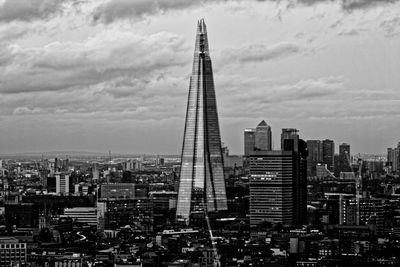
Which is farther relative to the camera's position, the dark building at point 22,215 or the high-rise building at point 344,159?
the dark building at point 22,215

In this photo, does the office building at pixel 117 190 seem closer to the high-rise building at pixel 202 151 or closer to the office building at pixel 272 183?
the office building at pixel 272 183

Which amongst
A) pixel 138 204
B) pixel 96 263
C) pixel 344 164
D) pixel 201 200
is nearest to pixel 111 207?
pixel 138 204

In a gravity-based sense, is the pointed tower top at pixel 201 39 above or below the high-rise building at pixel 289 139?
above

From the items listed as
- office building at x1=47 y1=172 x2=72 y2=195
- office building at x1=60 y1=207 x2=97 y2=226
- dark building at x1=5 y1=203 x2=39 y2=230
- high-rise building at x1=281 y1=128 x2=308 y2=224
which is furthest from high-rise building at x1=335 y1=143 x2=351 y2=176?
office building at x1=47 y1=172 x2=72 y2=195

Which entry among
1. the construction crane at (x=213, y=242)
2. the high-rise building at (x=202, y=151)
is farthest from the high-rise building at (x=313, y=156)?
the construction crane at (x=213, y=242)

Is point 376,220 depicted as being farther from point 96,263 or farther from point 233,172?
point 96,263

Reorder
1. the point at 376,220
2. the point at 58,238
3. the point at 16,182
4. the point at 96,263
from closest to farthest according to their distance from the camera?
the point at 96,263 < the point at 58,238 < the point at 376,220 < the point at 16,182
